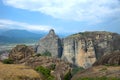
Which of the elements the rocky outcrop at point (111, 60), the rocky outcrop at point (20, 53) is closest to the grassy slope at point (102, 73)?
the rocky outcrop at point (111, 60)

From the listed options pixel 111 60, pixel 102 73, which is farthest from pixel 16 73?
pixel 111 60

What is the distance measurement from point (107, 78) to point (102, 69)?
139 inches

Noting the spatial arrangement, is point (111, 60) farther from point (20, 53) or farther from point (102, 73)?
point (20, 53)

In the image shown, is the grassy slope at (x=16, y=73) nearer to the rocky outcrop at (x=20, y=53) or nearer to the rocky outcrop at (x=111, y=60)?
the rocky outcrop at (x=111, y=60)

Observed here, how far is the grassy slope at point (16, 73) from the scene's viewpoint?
15.1 metres

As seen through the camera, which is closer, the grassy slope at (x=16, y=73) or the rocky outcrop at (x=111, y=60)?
the grassy slope at (x=16, y=73)

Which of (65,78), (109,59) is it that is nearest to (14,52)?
(65,78)

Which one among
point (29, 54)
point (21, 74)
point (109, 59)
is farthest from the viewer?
point (29, 54)

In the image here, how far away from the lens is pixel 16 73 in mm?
15461

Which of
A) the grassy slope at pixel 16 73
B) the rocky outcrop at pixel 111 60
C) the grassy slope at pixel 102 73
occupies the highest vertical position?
the grassy slope at pixel 16 73

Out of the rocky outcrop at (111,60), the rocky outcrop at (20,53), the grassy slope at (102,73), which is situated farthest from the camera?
the rocky outcrop at (20,53)

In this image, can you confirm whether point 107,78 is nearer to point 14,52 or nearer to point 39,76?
point 39,76

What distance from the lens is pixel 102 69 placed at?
1435 inches

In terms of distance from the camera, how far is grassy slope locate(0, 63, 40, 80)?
49.5 ft
